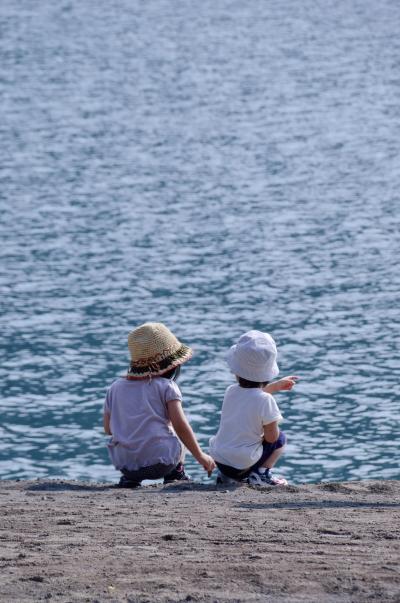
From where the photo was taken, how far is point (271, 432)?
8.02 meters

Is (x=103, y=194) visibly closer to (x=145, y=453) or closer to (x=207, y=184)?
(x=207, y=184)

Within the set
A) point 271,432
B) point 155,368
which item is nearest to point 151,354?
point 155,368

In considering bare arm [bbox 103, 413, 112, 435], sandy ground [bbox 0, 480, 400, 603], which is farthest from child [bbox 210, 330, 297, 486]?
bare arm [bbox 103, 413, 112, 435]

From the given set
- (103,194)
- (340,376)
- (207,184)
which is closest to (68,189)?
(103,194)

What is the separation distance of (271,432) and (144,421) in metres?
0.72

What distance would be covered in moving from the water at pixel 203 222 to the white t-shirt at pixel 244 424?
3045 mm

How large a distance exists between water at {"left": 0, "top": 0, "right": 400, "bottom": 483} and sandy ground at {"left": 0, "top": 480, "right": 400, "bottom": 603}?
11.8 feet

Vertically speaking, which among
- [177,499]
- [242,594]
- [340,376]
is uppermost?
[242,594]

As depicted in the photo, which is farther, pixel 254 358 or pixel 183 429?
pixel 183 429

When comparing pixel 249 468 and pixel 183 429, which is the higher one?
pixel 183 429

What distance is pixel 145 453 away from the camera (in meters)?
8.12

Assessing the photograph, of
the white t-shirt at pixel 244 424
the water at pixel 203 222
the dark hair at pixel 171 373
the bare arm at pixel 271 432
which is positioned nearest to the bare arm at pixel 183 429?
the white t-shirt at pixel 244 424

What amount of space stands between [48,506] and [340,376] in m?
6.09

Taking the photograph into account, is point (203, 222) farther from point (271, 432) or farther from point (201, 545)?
point (201, 545)
